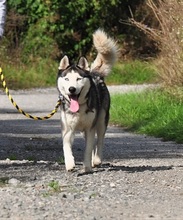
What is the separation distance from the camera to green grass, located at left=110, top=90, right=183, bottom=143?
16217mm

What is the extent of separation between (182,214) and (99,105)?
11.6 feet

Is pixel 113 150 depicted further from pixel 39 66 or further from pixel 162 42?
pixel 39 66

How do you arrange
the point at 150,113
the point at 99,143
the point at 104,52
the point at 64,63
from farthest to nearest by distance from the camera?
the point at 150,113, the point at 104,52, the point at 99,143, the point at 64,63

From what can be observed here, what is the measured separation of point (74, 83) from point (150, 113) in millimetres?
8078

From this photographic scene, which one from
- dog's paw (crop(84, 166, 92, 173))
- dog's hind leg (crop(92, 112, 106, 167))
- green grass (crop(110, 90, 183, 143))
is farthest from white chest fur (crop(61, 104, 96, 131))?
green grass (crop(110, 90, 183, 143))

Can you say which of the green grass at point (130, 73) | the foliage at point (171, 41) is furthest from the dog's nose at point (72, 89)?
the green grass at point (130, 73)

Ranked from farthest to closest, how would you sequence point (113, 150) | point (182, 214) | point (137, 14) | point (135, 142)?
point (137, 14) < point (135, 142) < point (113, 150) < point (182, 214)

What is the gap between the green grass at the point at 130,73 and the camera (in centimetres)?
3069

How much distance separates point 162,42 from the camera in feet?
65.5

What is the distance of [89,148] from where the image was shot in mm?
10602

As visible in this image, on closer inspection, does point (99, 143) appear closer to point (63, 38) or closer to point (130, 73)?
point (130, 73)

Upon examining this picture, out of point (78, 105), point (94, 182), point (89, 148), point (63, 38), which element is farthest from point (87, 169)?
point (63, 38)

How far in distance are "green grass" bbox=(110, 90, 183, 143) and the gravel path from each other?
76 centimetres

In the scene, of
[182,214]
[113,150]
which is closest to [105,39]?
[113,150]
